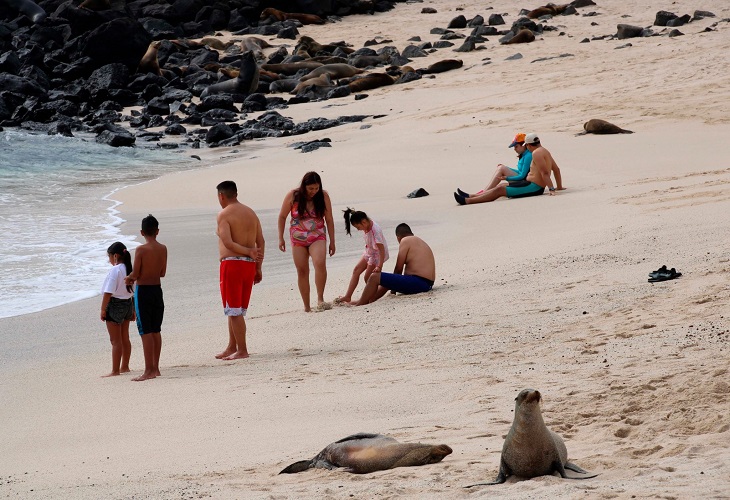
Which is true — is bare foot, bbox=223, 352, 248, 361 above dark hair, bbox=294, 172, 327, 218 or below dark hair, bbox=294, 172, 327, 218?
below

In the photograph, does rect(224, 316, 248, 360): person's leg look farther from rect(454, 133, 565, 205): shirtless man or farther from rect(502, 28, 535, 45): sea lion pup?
rect(502, 28, 535, 45): sea lion pup

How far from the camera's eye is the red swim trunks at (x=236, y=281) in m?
7.80

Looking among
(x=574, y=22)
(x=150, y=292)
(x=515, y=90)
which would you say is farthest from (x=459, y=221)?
(x=574, y=22)

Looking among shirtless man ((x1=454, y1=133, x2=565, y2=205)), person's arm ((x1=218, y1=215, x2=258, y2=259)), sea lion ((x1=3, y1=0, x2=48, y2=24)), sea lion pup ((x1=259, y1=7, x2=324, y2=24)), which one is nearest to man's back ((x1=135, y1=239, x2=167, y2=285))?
person's arm ((x1=218, y1=215, x2=258, y2=259))

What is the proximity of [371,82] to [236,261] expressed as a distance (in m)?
20.3

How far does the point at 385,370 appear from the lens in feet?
21.6

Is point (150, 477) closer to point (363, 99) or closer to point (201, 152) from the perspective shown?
point (201, 152)

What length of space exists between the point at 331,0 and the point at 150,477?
122 ft

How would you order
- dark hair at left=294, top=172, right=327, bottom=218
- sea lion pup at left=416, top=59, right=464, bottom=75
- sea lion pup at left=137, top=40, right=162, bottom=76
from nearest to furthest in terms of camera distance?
dark hair at left=294, top=172, right=327, bottom=218
sea lion pup at left=416, top=59, right=464, bottom=75
sea lion pup at left=137, top=40, right=162, bottom=76

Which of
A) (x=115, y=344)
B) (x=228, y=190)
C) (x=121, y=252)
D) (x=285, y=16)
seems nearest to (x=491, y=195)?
(x=228, y=190)

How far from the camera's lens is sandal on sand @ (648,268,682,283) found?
7665mm

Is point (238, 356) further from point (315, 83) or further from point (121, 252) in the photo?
point (315, 83)

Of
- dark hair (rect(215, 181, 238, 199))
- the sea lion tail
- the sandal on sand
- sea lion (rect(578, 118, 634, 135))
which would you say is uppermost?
sea lion (rect(578, 118, 634, 135))

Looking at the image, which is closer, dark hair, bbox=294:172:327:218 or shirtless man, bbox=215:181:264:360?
shirtless man, bbox=215:181:264:360
